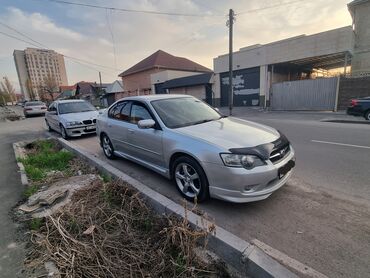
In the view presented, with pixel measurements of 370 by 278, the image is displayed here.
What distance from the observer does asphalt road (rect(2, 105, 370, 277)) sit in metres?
2.30

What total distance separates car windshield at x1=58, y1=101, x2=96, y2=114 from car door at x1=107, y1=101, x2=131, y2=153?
4.99 meters

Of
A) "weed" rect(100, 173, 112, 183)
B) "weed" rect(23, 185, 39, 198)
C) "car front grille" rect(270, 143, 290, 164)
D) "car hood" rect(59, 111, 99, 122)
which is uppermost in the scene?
"car hood" rect(59, 111, 99, 122)

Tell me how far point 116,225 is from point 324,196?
3.09 m

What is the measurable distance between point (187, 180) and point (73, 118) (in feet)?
23.4

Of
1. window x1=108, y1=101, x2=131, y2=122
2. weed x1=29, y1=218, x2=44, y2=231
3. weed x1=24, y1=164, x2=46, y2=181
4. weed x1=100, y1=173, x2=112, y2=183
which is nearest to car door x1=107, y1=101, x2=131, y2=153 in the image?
window x1=108, y1=101, x2=131, y2=122

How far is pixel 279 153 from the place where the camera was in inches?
126

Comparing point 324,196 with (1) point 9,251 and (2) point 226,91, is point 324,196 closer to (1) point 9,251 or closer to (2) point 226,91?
(1) point 9,251

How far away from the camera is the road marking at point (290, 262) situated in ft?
6.64

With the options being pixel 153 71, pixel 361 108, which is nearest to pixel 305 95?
pixel 361 108

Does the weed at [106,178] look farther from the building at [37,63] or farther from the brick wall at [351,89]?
the building at [37,63]

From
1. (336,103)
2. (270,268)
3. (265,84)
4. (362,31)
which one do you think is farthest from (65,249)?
(362,31)

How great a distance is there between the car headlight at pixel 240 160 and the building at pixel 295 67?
16.5 metres

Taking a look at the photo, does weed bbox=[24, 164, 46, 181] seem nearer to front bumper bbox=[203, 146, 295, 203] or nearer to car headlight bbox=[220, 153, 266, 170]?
front bumper bbox=[203, 146, 295, 203]

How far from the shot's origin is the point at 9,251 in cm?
246
